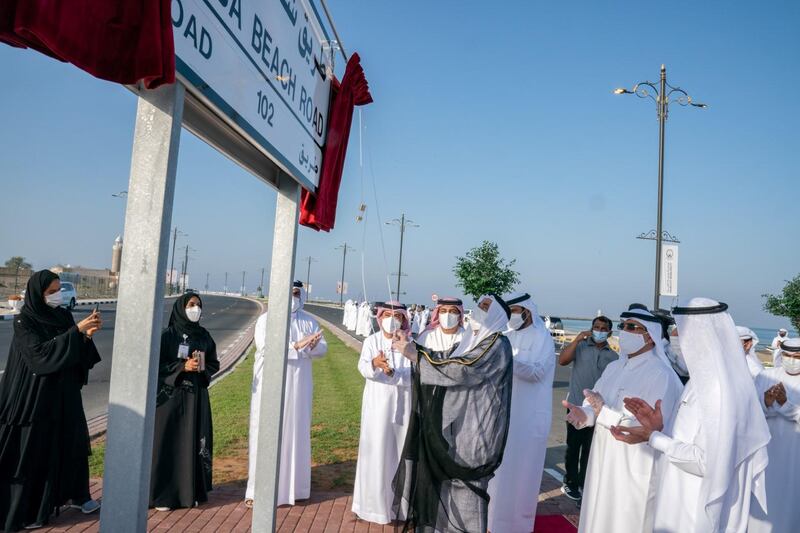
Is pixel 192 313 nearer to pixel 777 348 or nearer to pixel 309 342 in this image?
pixel 309 342

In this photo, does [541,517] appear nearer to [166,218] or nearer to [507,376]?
[507,376]

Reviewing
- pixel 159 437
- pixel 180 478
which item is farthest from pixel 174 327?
pixel 180 478

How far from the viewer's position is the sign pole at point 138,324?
6.97ft

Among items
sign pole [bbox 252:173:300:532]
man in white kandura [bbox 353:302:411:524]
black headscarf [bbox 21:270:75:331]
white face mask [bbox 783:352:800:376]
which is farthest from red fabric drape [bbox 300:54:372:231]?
white face mask [bbox 783:352:800:376]

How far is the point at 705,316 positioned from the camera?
3.41 metres

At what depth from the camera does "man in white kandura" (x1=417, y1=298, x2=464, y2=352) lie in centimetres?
560

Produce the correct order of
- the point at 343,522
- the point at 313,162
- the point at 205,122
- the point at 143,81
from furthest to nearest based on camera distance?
the point at 343,522 < the point at 313,162 < the point at 205,122 < the point at 143,81

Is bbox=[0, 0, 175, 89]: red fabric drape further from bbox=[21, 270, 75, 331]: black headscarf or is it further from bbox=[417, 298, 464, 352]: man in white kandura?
bbox=[417, 298, 464, 352]: man in white kandura

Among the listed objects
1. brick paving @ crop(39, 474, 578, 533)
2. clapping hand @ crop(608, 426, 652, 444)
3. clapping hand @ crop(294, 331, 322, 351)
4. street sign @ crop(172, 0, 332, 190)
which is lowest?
brick paving @ crop(39, 474, 578, 533)

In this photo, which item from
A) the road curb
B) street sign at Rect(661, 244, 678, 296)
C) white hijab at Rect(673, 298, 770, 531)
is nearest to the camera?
white hijab at Rect(673, 298, 770, 531)

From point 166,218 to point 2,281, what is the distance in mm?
61905

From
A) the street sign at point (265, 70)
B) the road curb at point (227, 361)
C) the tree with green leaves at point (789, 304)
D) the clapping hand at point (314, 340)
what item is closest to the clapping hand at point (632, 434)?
A: the street sign at point (265, 70)

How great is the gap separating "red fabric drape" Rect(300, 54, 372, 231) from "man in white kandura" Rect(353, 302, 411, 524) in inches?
49.9

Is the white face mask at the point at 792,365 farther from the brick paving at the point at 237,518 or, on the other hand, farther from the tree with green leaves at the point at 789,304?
the tree with green leaves at the point at 789,304
